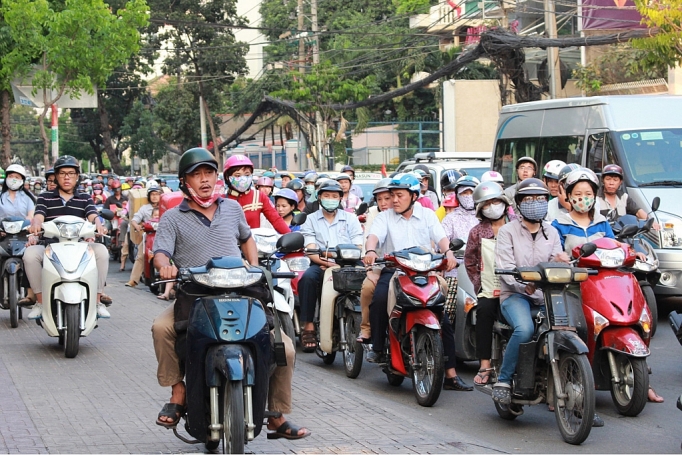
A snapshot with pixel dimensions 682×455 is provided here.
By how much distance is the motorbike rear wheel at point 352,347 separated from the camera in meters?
9.88

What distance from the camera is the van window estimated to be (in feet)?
50.8

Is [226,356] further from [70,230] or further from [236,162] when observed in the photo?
[70,230]

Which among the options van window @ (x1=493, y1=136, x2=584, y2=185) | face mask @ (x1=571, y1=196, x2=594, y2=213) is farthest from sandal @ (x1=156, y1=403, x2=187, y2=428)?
van window @ (x1=493, y1=136, x2=584, y2=185)

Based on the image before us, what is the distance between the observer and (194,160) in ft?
20.8

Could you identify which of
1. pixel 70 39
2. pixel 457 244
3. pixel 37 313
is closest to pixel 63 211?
pixel 37 313

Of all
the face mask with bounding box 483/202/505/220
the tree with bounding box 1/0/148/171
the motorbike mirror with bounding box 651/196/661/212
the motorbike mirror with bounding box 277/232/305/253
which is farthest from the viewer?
the tree with bounding box 1/0/148/171

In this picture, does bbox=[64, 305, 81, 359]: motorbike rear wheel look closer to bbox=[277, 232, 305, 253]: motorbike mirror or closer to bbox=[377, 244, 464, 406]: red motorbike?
bbox=[377, 244, 464, 406]: red motorbike

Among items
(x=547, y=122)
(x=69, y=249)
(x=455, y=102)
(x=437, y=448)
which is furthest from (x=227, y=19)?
(x=437, y=448)

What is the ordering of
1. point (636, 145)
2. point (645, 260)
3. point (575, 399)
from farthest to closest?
point (636, 145)
point (645, 260)
point (575, 399)

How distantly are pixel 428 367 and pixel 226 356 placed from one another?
10.4 feet

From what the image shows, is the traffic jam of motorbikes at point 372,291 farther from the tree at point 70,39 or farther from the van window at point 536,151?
the tree at point 70,39

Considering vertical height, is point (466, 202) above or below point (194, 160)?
below

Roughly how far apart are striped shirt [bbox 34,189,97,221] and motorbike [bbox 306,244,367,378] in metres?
2.46

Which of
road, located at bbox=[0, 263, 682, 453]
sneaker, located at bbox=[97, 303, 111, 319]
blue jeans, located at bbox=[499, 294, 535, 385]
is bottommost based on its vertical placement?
road, located at bbox=[0, 263, 682, 453]
